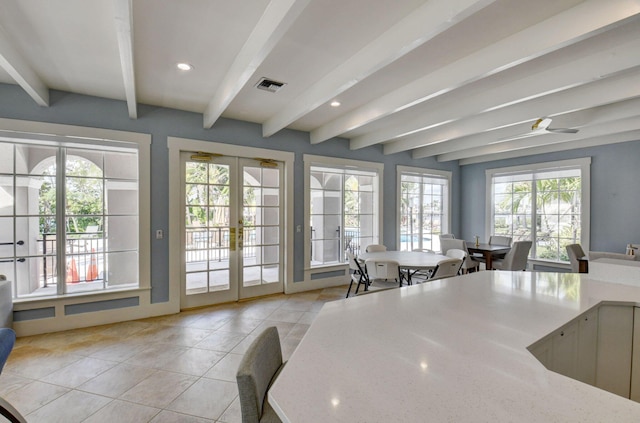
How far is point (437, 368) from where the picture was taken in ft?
3.15

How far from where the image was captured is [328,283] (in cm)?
503

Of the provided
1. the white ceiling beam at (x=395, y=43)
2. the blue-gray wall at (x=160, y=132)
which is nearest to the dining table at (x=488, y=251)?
the blue-gray wall at (x=160, y=132)

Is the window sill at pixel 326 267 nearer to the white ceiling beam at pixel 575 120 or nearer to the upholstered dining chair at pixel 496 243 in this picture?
the upholstered dining chair at pixel 496 243

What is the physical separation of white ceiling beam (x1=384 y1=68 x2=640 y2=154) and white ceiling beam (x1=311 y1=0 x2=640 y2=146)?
4.56 ft

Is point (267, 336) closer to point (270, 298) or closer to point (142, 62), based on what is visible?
point (142, 62)

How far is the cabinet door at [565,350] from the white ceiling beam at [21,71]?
3.95 m

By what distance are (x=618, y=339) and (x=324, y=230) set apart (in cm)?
385

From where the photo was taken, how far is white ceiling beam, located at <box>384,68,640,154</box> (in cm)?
279

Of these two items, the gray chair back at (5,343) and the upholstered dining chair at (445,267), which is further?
the upholstered dining chair at (445,267)

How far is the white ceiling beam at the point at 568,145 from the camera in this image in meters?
4.58

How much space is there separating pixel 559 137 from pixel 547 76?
2504 millimetres

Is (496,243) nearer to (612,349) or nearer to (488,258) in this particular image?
(488,258)

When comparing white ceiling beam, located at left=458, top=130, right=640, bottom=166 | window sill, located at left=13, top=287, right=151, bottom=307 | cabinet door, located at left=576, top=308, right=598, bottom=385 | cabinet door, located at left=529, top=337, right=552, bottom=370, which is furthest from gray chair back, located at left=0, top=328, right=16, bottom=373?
white ceiling beam, located at left=458, top=130, right=640, bottom=166

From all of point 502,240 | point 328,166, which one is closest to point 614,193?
point 502,240
